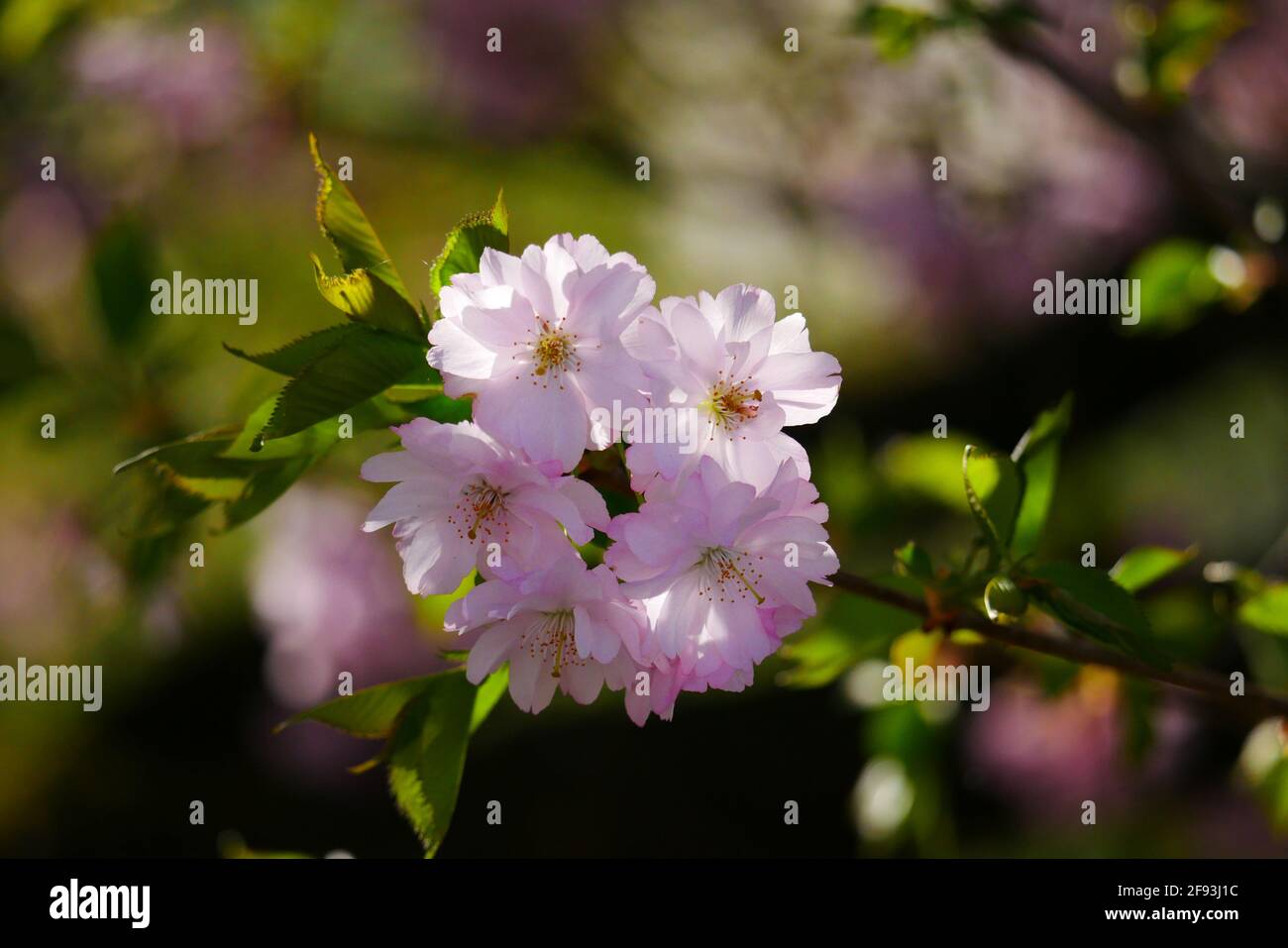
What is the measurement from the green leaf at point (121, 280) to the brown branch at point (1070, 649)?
0.93 m

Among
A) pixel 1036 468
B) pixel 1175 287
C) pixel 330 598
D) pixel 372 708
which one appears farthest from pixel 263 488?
pixel 330 598

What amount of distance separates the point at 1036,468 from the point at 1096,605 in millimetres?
159

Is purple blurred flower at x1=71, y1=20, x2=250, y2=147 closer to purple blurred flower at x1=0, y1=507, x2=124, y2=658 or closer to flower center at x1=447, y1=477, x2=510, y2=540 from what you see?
purple blurred flower at x1=0, y1=507, x2=124, y2=658

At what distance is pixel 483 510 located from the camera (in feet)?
1.93

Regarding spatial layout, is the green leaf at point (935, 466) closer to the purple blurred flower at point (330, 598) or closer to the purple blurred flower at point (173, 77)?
the purple blurred flower at point (330, 598)

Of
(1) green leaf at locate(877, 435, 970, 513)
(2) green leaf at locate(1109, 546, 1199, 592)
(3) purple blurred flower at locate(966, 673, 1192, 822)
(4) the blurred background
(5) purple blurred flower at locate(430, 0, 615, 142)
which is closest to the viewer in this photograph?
(2) green leaf at locate(1109, 546, 1199, 592)

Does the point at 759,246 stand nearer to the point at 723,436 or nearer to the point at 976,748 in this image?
the point at 976,748

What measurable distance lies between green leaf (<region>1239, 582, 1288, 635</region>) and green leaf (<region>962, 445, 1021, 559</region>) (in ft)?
0.80

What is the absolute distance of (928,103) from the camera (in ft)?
5.83

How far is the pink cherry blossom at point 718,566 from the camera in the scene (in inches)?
22.2

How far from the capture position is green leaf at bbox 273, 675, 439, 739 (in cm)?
61

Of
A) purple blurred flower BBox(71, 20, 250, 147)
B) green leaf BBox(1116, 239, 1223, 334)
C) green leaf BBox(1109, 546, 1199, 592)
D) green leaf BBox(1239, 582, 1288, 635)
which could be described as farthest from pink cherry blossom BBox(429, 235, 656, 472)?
purple blurred flower BBox(71, 20, 250, 147)

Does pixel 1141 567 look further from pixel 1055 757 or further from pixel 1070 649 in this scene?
pixel 1055 757
